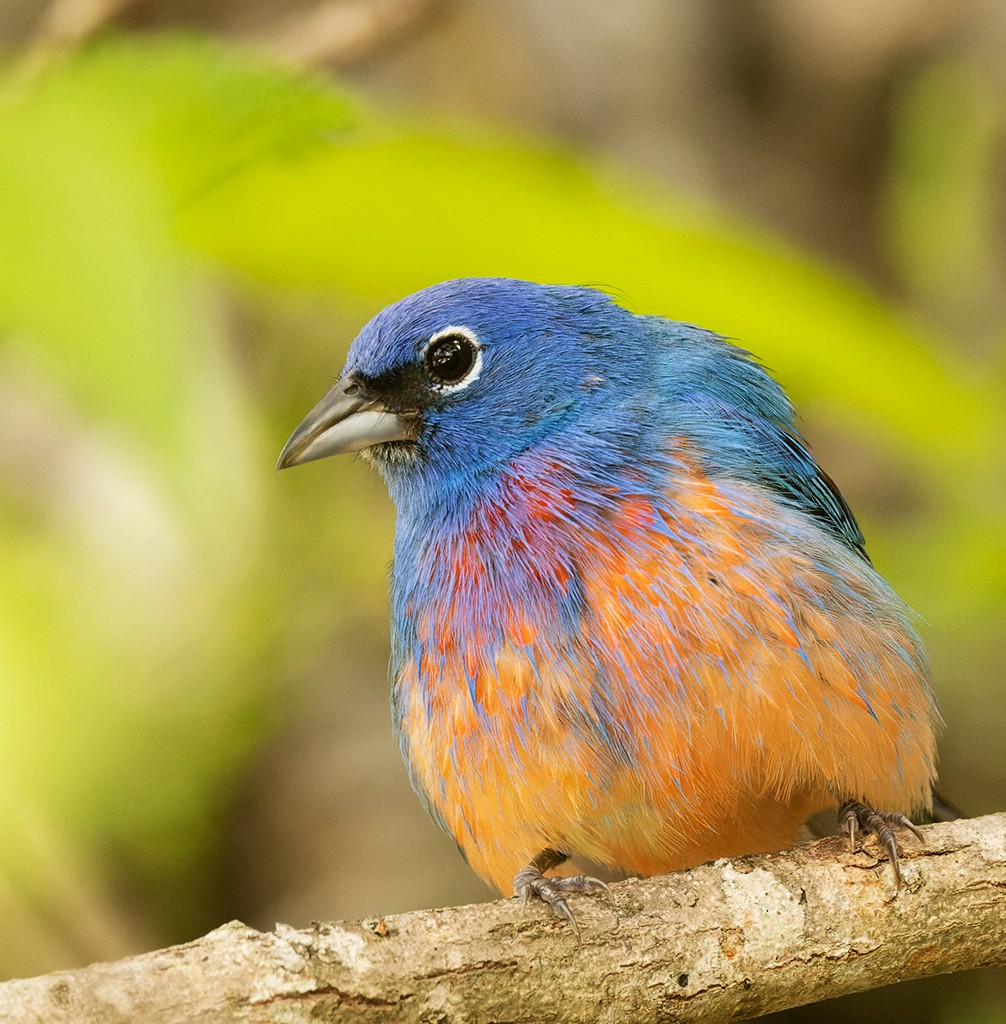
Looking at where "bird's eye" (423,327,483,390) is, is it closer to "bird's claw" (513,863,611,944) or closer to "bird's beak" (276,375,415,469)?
"bird's beak" (276,375,415,469)

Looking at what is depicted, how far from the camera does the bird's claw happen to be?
343 cm

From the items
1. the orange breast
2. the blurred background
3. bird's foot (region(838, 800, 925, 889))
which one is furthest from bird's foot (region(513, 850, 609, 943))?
the blurred background

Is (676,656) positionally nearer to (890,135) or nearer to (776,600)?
(776,600)

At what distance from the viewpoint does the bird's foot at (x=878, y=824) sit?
374cm

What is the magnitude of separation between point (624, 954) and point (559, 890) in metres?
0.25

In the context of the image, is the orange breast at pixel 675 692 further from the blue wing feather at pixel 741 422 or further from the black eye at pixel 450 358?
the black eye at pixel 450 358

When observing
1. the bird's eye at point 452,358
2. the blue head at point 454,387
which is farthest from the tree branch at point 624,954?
the bird's eye at point 452,358

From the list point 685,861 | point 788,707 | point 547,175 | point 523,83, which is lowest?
point 685,861

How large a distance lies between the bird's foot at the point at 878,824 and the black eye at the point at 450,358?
1942 mm

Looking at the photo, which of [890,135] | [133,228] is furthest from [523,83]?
[133,228]

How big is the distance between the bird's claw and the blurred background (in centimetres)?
130

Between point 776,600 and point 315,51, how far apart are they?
235cm

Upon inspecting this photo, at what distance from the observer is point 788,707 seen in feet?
13.1

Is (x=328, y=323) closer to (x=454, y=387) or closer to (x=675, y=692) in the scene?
(x=454, y=387)
